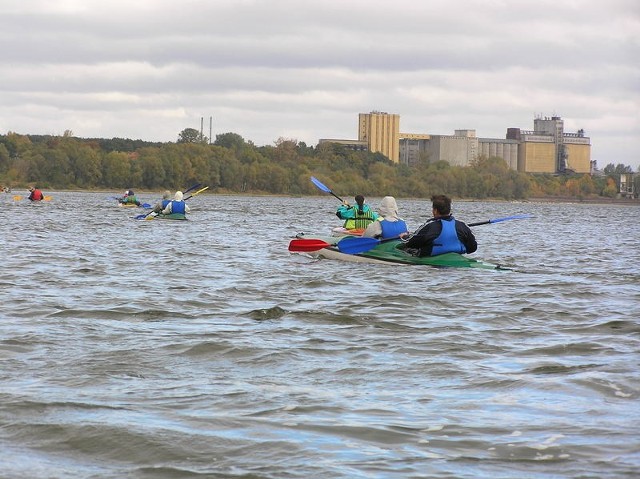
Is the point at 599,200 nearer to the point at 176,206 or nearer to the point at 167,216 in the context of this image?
the point at 167,216

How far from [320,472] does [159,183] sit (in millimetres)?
134575

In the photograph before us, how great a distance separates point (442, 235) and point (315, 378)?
361 inches

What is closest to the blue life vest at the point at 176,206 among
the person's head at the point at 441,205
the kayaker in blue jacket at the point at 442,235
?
the kayaker in blue jacket at the point at 442,235

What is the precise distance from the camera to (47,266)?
1662 centimetres

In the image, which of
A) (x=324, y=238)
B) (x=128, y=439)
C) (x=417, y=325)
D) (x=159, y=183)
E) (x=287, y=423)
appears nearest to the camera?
(x=128, y=439)

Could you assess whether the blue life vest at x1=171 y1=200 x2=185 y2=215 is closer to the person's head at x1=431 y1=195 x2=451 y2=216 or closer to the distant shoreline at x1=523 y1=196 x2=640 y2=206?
the person's head at x1=431 y1=195 x2=451 y2=216

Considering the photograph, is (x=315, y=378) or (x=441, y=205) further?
(x=441, y=205)

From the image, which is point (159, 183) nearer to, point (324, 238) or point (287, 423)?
point (324, 238)

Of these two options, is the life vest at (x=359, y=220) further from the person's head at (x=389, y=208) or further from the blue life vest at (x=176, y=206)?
the blue life vest at (x=176, y=206)

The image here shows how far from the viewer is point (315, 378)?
23.8ft

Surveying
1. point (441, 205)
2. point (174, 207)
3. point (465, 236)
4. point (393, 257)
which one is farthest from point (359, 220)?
point (174, 207)

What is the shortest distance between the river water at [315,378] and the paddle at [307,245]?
4630 millimetres

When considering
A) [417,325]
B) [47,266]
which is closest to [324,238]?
[47,266]

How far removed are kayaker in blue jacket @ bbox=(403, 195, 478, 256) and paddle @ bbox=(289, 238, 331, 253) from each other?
10.6 ft
